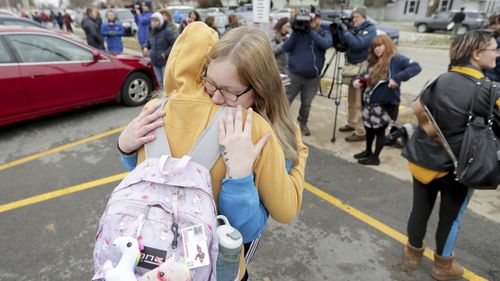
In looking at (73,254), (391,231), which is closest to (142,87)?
(73,254)

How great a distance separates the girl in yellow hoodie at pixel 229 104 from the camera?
1078 mm

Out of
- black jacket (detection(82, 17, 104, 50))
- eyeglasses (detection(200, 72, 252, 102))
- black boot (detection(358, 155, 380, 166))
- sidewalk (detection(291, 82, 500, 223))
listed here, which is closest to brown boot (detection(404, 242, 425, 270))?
sidewalk (detection(291, 82, 500, 223))

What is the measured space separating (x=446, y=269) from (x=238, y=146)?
2196 mm

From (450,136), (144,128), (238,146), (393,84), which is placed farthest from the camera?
(393,84)

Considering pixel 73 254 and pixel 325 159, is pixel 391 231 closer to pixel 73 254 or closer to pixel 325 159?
pixel 325 159

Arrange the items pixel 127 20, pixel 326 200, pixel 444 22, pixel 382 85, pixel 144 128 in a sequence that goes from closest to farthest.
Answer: pixel 144 128 < pixel 326 200 < pixel 382 85 < pixel 127 20 < pixel 444 22

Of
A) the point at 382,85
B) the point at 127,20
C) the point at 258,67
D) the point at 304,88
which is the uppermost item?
the point at 258,67

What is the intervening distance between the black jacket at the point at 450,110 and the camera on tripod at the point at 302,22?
2642 mm

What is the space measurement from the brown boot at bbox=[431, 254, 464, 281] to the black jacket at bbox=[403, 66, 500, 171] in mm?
723

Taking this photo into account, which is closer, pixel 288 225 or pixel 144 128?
pixel 144 128

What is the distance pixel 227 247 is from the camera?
1.03m

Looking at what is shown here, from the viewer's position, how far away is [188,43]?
1.19 meters

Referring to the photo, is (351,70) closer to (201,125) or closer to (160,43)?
(160,43)

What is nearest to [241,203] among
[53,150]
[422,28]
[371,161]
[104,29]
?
[371,161]
